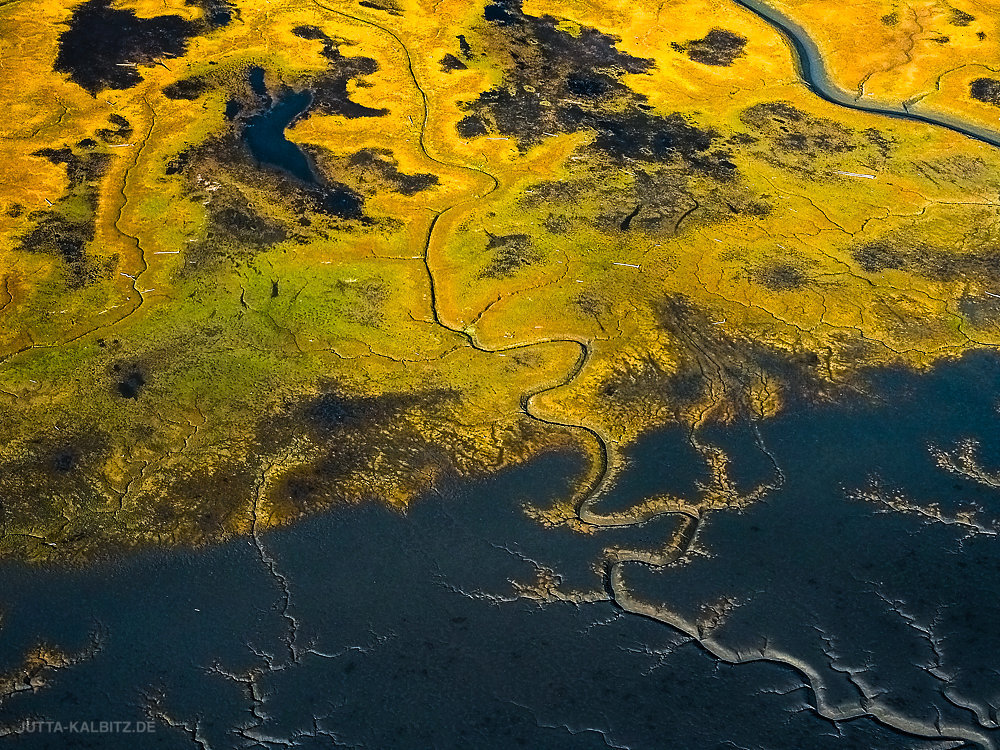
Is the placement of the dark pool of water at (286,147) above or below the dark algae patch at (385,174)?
below

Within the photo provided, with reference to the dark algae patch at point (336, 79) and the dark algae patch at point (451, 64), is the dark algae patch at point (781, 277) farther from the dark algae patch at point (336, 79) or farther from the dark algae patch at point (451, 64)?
the dark algae patch at point (451, 64)

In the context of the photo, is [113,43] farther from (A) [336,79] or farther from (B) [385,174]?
(B) [385,174]

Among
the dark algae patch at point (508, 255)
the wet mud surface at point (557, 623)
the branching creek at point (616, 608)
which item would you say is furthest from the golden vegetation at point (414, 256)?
the wet mud surface at point (557, 623)

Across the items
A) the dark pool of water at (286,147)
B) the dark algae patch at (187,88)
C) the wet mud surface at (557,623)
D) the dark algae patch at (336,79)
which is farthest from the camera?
the dark algae patch at (187,88)

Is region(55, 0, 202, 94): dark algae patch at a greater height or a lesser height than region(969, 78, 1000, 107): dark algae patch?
lesser

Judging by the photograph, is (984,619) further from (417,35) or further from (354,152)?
(417,35)

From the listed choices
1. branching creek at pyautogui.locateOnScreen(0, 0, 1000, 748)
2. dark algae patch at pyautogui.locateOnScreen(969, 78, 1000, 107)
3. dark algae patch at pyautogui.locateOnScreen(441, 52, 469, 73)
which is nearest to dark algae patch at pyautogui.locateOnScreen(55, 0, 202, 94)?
dark algae patch at pyautogui.locateOnScreen(441, 52, 469, 73)

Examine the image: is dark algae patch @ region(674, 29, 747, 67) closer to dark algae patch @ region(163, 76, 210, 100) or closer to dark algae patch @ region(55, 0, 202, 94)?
dark algae patch @ region(163, 76, 210, 100)
